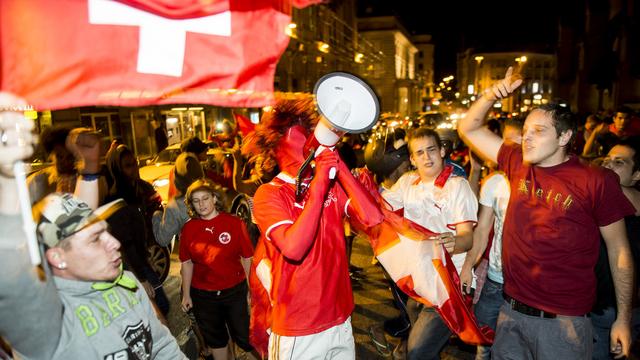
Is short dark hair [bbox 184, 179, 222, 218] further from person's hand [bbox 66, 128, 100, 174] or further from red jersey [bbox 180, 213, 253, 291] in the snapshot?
person's hand [bbox 66, 128, 100, 174]

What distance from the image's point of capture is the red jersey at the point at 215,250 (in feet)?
12.1

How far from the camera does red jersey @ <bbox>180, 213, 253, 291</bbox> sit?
12.1 ft

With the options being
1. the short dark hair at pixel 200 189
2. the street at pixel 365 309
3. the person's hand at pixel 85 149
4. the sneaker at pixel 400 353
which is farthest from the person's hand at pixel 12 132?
→ the street at pixel 365 309

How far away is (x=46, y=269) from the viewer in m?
1.48

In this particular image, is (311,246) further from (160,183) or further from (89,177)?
Answer: (160,183)

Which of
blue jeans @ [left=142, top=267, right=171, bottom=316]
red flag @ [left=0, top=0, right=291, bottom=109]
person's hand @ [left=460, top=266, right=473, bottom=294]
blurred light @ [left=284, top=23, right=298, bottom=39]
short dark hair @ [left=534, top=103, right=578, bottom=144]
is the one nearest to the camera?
red flag @ [left=0, top=0, right=291, bottom=109]

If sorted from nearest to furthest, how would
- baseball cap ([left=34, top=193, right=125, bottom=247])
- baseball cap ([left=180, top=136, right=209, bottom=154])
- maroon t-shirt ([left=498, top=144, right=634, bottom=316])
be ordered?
baseball cap ([left=34, top=193, right=125, bottom=247])
maroon t-shirt ([left=498, top=144, right=634, bottom=316])
baseball cap ([left=180, top=136, right=209, bottom=154])

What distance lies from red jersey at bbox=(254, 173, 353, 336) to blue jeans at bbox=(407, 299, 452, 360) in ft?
3.38

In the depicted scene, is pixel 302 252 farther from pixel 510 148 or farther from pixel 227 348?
pixel 227 348

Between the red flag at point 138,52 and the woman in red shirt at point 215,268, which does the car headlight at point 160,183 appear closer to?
the woman in red shirt at point 215,268

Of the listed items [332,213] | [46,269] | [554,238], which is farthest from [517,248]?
[46,269]

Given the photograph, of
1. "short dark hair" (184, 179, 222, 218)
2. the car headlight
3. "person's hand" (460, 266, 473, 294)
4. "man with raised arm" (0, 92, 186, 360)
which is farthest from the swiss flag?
the car headlight

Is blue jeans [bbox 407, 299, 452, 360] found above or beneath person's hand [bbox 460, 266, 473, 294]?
beneath

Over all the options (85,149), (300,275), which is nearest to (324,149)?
(300,275)
